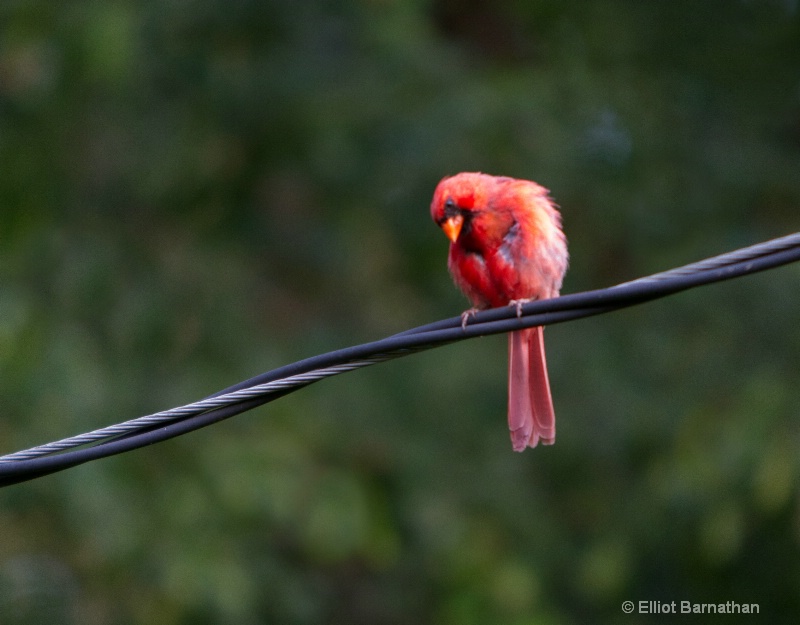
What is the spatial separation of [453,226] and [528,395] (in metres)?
0.75

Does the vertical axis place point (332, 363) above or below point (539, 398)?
above

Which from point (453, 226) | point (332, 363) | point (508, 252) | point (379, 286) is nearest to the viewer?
point (332, 363)

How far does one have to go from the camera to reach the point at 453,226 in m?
5.07

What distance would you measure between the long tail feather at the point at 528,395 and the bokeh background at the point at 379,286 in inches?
80.5

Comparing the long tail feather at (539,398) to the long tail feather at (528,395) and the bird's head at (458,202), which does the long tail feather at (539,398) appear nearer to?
the long tail feather at (528,395)

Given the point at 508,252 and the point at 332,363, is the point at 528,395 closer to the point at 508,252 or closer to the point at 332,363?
the point at 508,252

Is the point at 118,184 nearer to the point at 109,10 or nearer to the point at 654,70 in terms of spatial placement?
the point at 109,10

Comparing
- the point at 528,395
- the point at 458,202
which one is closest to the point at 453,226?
the point at 458,202

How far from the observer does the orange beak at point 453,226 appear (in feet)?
16.6

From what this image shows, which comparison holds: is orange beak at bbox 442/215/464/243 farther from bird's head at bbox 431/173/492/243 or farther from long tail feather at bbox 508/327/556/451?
long tail feather at bbox 508/327/556/451

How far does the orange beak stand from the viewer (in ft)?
16.6

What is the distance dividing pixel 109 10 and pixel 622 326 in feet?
13.3

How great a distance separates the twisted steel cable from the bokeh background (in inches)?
156

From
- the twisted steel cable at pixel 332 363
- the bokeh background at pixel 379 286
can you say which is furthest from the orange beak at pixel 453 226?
the bokeh background at pixel 379 286
